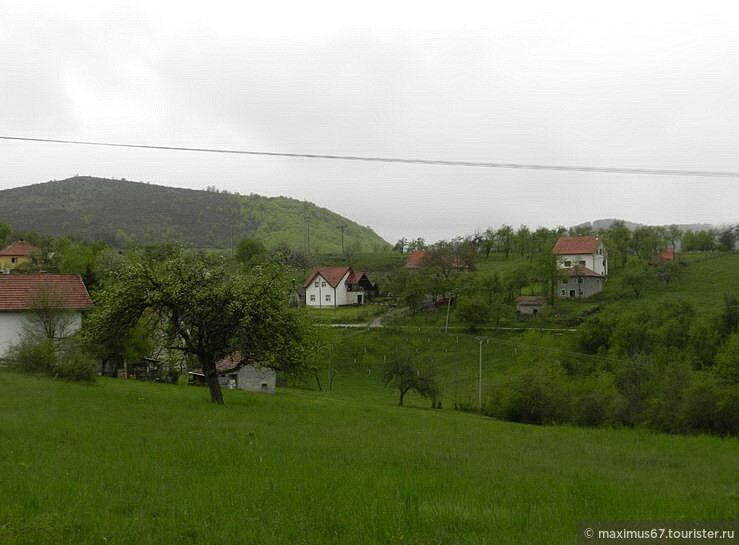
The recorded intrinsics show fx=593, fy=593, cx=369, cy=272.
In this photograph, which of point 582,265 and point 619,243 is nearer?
point 582,265

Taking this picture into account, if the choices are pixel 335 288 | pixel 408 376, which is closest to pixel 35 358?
pixel 408 376

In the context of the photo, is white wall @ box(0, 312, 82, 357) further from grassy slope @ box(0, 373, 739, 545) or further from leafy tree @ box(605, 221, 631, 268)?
leafy tree @ box(605, 221, 631, 268)

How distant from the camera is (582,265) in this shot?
308 ft

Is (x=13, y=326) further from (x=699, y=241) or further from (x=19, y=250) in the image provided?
(x=699, y=241)

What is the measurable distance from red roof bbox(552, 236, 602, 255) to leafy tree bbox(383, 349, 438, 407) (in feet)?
180

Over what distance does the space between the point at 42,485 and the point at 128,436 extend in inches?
227

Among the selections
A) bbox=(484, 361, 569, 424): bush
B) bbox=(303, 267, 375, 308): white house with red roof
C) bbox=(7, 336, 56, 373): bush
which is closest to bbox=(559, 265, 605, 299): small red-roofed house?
bbox=(303, 267, 375, 308): white house with red roof

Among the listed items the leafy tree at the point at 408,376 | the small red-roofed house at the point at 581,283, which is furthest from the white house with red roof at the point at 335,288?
the leafy tree at the point at 408,376

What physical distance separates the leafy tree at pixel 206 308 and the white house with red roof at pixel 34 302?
17466 millimetres

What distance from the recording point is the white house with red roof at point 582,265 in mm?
88250

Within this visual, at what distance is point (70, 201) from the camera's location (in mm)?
190625

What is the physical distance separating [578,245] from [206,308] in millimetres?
84417

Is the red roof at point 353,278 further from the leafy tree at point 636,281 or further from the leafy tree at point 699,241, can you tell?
the leafy tree at point 699,241

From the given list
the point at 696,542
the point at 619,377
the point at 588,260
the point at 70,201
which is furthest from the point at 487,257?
the point at 70,201
